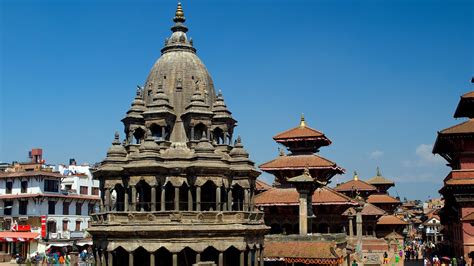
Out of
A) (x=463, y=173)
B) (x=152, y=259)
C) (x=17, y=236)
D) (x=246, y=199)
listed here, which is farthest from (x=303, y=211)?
(x=17, y=236)

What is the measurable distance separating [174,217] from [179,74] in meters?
11.1

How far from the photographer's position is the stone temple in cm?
3328

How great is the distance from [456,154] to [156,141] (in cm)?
2627

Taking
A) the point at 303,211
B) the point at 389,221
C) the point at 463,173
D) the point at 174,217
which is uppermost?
the point at 463,173

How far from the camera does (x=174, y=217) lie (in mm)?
33188

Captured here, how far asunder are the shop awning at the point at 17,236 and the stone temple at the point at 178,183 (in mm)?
22952

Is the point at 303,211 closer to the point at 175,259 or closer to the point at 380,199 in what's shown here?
the point at 175,259

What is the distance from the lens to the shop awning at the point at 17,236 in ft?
181

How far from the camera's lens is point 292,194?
47031mm

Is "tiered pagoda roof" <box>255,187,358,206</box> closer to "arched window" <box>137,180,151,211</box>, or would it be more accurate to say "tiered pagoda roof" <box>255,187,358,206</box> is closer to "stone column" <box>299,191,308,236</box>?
"stone column" <box>299,191,308,236</box>

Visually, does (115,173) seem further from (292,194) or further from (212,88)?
(292,194)

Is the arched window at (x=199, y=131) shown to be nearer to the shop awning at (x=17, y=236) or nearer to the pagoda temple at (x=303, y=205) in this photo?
the pagoda temple at (x=303, y=205)

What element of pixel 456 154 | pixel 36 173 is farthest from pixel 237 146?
pixel 36 173

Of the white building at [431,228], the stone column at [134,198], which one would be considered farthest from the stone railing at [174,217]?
the white building at [431,228]
